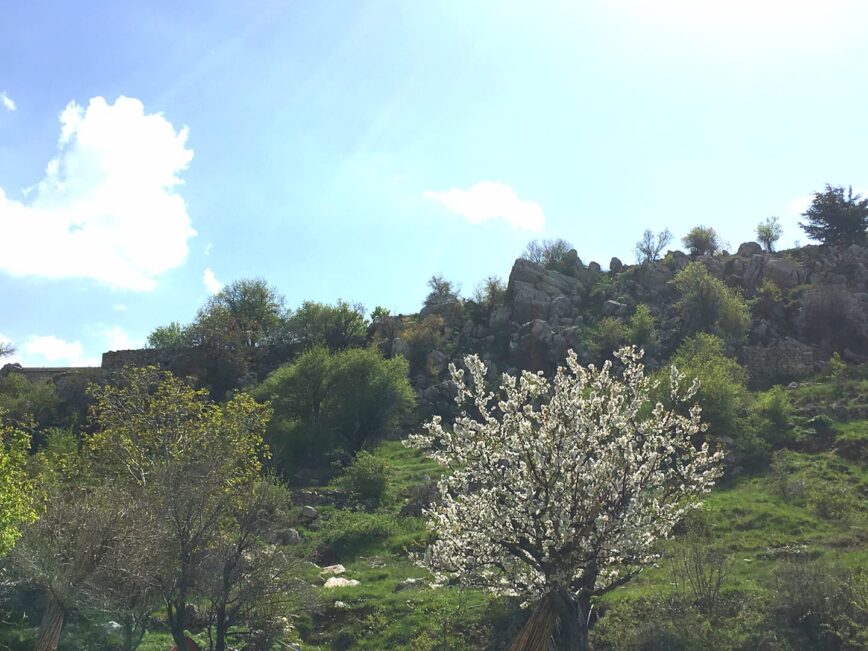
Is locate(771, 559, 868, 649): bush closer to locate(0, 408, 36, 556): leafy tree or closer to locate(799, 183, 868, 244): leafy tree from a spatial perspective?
locate(0, 408, 36, 556): leafy tree

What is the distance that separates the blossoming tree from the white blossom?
2 centimetres

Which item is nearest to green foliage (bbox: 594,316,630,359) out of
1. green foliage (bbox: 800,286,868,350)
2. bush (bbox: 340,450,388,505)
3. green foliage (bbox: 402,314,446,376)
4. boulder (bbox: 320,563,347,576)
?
green foliage (bbox: 402,314,446,376)

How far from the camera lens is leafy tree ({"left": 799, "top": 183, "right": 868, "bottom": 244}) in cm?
8006

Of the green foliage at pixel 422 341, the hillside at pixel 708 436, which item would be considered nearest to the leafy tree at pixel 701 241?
the hillside at pixel 708 436

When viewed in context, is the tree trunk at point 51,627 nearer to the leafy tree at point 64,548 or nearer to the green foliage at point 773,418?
the leafy tree at point 64,548

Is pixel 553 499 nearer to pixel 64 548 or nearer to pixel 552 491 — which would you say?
pixel 552 491

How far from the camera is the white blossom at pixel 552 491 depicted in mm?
12930

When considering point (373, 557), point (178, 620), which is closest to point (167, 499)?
point (178, 620)

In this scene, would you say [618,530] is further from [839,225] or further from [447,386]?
[839,225]

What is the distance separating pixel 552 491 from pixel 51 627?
14.4m

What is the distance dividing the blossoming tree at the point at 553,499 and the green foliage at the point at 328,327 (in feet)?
208

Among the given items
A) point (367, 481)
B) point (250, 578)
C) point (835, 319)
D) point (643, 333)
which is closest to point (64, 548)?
point (250, 578)

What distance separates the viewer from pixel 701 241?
9062 cm

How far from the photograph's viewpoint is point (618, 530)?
12914 mm
